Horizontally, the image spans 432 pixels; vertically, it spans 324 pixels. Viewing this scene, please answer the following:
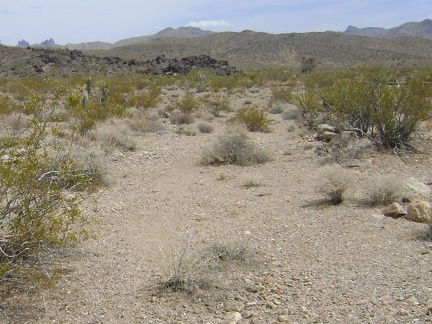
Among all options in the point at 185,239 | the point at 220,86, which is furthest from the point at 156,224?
the point at 220,86

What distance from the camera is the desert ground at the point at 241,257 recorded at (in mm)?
3998

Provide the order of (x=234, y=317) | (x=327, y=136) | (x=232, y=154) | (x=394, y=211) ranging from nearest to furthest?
(x=234, y=317) < (x=394, y=211) < (x=232, y=154) < (x=327, y=136)

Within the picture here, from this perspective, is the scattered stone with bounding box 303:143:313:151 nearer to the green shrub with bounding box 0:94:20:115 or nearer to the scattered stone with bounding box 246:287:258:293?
the scattered stone with bounding box 246:287:258:293

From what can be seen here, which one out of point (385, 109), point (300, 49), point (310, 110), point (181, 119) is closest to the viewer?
point (385, 109)

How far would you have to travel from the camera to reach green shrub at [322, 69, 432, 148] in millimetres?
9664

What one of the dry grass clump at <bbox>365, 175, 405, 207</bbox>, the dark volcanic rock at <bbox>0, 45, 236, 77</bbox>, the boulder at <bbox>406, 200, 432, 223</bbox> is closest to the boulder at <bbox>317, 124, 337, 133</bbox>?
the dry grass clump at <bbox>365, 175, 405, 207</bbox>

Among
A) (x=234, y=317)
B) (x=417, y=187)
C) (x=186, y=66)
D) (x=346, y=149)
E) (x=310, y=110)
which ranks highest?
(x=186, y=66)

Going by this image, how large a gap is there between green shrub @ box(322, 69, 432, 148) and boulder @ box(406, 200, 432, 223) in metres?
3.69

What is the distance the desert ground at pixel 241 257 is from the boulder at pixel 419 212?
102 mm

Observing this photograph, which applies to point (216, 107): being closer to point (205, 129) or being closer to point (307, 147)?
point (205, 129)

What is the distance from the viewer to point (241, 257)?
4969mm

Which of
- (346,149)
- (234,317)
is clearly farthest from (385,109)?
(234,317)

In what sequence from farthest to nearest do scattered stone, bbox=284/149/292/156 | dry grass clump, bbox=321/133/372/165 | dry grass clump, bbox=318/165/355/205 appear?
1. scattered stone, bbox=284/149/292/156
2. dry grass clump, bbox=321/133/372/165
3. dry grass clump, bbox=318/165/355/205

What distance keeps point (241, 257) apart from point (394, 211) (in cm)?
240
